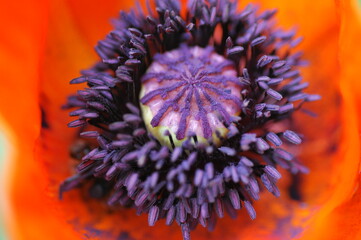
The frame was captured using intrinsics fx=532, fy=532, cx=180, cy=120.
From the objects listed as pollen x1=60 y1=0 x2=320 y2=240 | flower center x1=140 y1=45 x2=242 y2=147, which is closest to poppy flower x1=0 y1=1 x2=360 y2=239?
pollen x1=60 y1=0 x2=320 y2=240

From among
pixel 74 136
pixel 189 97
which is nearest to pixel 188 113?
pixel 189 97

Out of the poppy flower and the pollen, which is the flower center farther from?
the poppy flower

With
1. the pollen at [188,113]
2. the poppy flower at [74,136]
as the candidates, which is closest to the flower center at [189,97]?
the pollen at [188,113]

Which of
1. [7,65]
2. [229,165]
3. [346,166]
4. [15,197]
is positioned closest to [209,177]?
[229,165]

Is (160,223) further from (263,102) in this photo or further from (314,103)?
(314,103)

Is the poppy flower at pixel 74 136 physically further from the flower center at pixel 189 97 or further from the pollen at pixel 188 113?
the flower center at pixel 189 97
